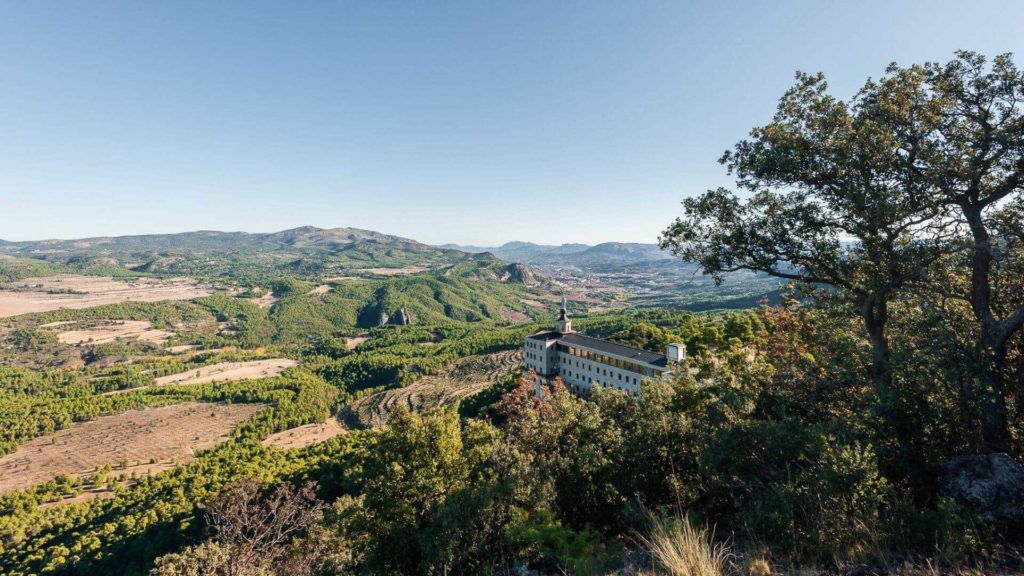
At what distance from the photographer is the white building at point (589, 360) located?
172 feet

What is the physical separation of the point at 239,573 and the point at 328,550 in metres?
5.30

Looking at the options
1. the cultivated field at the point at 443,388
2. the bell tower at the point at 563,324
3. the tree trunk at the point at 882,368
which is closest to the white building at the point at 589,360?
the bell tower at the point at 563,324

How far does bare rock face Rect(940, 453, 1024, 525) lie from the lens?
7790mm

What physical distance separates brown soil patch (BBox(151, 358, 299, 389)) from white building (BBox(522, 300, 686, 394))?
408ft

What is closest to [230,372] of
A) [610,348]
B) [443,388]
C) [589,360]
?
[443,388]

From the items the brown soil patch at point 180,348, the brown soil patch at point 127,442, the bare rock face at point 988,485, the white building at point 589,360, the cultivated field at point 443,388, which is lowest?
the brown soil patch at point 127,442

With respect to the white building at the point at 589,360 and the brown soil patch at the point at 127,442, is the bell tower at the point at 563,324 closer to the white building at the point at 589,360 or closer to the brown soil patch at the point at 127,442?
the white building at the point at 589,360

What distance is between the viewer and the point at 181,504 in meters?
56.0

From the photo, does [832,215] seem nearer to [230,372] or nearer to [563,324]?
[563,324]

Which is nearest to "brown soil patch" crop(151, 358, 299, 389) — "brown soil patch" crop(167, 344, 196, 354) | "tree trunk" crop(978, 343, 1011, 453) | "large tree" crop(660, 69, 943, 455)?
"brown soil patch" crop(167, 344, 196, 354)

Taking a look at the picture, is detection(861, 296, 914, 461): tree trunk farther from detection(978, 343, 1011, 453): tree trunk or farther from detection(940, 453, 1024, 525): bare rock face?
detection(978, 343, 1011, 453): tree trunk

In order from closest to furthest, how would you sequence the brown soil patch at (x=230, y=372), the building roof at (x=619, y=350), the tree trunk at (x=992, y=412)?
the tree trunk at (x=992, y=412) → the building roof at (x=619, y=350) → the brown soil patch at (x=230, y=372)

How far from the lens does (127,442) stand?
96.2 metres

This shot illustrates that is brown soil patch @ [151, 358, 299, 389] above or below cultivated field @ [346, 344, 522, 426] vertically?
below
